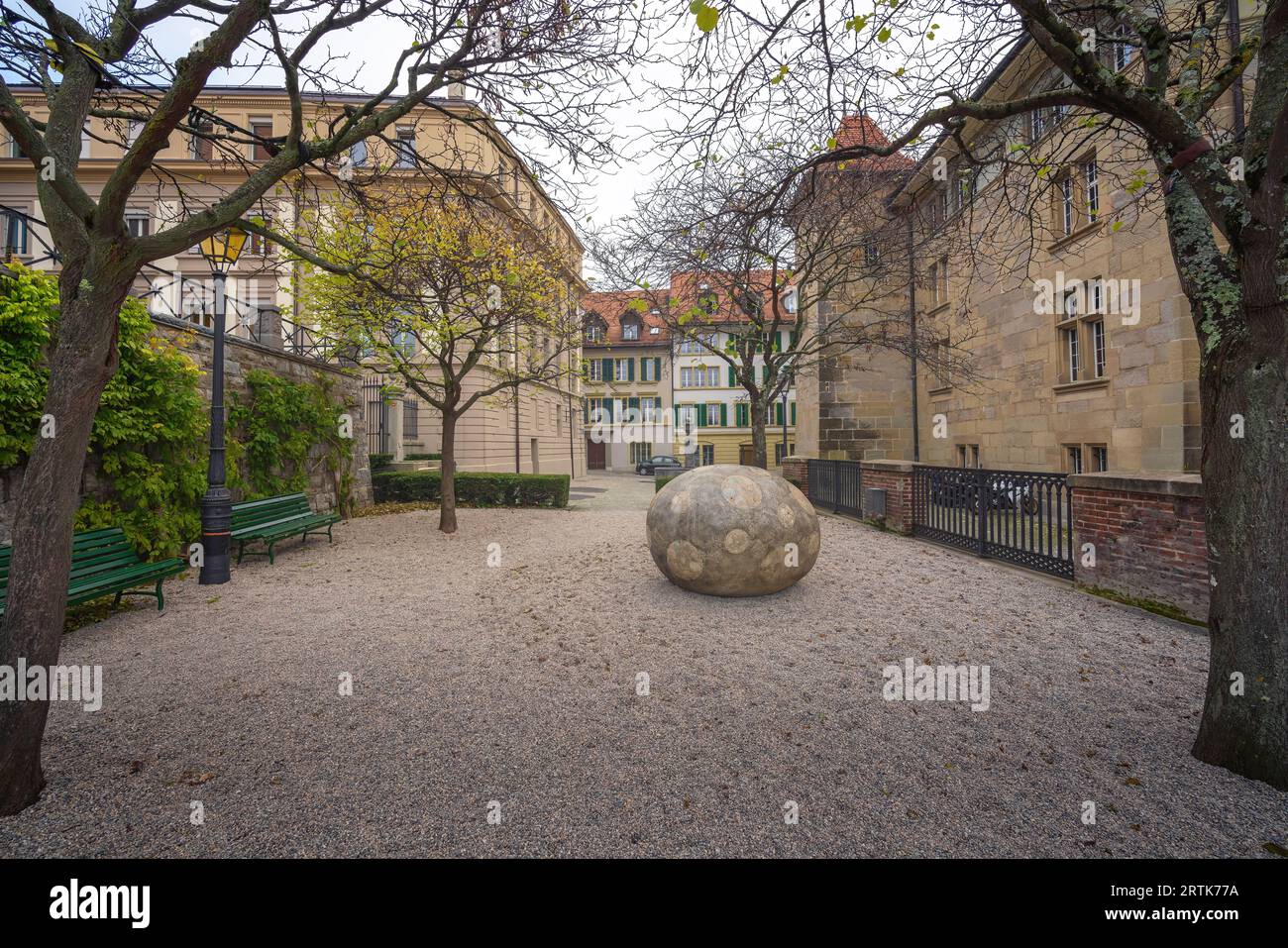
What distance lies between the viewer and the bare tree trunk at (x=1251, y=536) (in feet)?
9.50

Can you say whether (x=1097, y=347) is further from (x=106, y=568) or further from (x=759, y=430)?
(x=106, y=568)

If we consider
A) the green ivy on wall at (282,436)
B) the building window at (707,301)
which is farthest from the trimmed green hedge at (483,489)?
the building window at (707,301)

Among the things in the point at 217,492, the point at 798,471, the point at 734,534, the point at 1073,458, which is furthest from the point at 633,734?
the point at 798,471

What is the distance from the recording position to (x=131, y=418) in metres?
7.18

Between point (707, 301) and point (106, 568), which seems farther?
point (707, 301)

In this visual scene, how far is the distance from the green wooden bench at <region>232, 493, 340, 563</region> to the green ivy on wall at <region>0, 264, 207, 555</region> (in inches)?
25.1

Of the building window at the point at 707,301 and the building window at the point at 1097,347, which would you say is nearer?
the building window at the point at 707,301

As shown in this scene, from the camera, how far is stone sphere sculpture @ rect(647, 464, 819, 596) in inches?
247

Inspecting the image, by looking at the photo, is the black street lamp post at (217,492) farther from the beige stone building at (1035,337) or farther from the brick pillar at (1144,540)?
the brick pillar at (1144,540)

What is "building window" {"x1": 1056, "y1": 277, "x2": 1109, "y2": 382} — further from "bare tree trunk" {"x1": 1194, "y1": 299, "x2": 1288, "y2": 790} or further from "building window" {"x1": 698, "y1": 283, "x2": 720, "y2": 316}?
"bare tree trunk" {"x1": 1194, "y1": 299, "x2": 1288, "y2": 790}

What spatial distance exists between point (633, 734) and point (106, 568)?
20.7 ft

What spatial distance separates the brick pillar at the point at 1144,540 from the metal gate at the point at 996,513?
0.36m

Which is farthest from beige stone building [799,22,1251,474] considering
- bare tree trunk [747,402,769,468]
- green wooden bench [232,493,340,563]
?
green wooden bench [232,493,340,563]
